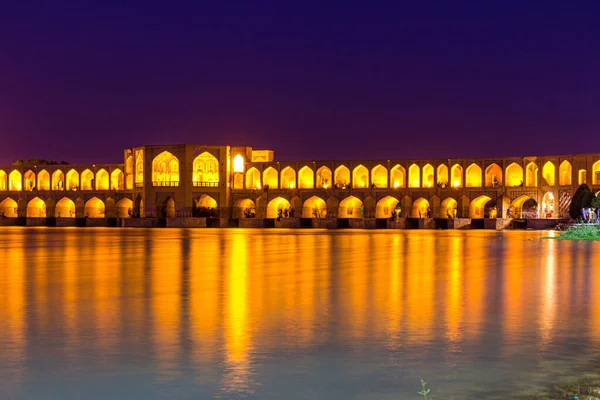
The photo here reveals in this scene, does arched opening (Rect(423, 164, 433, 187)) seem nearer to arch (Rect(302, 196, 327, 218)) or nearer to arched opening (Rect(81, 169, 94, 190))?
arch (Rect(302, 196, 327, 218))

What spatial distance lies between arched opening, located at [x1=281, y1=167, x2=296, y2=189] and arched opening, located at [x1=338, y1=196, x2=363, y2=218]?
10.9 feet

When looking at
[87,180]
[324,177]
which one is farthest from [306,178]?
[87,180]

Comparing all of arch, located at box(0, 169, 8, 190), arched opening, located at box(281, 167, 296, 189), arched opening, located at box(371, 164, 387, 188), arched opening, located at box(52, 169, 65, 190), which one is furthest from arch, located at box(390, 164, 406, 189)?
arch, located at box(0, 169, 8, 190)

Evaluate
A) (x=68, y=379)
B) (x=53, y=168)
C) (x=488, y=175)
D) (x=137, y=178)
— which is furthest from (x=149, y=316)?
(x=53, y=168)

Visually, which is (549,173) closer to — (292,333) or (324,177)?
(324,177)

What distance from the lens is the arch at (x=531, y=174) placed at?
121 feet

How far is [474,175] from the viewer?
128 feet

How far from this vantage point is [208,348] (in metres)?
4.57

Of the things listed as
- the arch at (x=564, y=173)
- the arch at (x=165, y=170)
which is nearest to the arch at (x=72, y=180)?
the arch at (x=165, y=170)

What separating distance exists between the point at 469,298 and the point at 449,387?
132 inches

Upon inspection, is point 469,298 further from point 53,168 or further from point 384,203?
point 53,168

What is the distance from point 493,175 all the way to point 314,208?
370 inches

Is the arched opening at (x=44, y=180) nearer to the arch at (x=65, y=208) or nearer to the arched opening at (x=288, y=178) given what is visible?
the arch at (x=65, y=208)

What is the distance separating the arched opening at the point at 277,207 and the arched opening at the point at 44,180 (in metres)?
14.5
